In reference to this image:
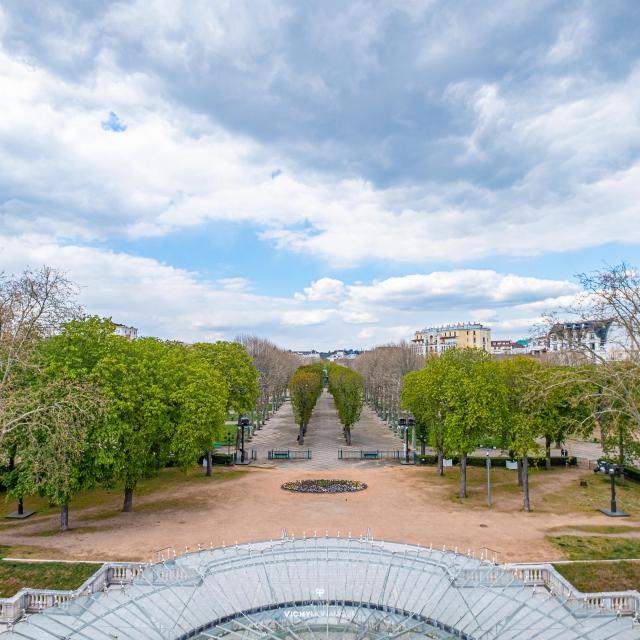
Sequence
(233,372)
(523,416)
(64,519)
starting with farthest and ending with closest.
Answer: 1. (233,372)
2. (523,416)
3. (64,519)

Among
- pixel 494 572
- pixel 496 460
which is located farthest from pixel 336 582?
pixel 496 460

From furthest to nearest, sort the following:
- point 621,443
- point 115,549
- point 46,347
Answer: point 621,443, point 46,347, point 115,549

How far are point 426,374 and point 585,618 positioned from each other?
1026 inches

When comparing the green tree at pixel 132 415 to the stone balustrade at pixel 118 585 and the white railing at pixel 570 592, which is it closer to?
the stone balustrade at pixel 118 585

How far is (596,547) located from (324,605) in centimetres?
1719

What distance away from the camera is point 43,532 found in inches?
991

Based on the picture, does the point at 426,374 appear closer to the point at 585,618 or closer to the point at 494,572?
the point at 494,572

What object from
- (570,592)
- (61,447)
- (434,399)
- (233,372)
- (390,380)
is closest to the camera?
(570,592)

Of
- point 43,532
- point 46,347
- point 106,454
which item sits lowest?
point 43,532

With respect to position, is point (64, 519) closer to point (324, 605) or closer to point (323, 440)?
point (324, 605)

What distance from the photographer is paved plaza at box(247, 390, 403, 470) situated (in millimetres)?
45812

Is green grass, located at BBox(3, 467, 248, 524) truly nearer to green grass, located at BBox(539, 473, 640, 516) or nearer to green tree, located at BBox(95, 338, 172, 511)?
green tree, located at BBox(95, 338, 172, 511)

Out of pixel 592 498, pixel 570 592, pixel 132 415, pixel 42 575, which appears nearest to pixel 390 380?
pixel 592 498

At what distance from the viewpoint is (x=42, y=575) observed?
19.7 m
